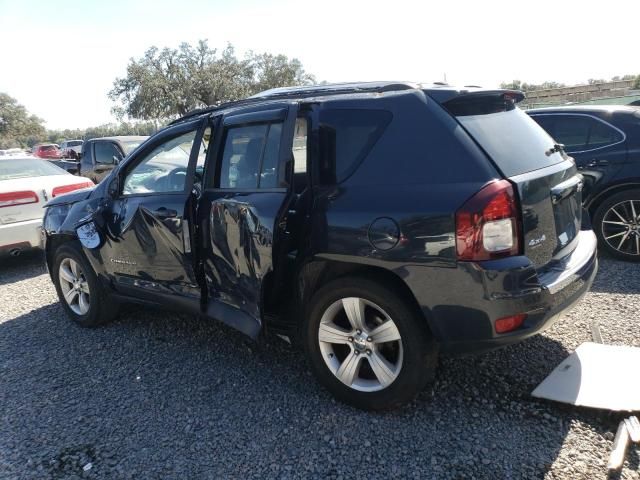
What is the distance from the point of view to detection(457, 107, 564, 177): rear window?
8.48ft

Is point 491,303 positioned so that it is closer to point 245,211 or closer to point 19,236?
point 245,211

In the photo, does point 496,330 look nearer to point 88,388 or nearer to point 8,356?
point 88,388

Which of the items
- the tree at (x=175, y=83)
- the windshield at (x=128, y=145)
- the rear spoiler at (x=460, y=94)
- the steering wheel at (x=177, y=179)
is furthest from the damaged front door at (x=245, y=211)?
the tree at (x=175, y=83)

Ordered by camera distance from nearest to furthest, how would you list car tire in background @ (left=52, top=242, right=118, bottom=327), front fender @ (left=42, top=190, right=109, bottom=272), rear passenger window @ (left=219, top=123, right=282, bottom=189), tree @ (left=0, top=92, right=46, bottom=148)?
1. rear passenger window @ (left=219, top=123, right=282, bottom=189)
2. front fender @ (left=42, top=190, right=109, bottom=272)
3. car tire in background @ (left=52, top=242, right=118, bottom=327)
4. tree @ (left=0, top=92, right=46, bottom=148)

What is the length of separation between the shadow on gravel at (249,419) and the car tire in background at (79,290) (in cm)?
50

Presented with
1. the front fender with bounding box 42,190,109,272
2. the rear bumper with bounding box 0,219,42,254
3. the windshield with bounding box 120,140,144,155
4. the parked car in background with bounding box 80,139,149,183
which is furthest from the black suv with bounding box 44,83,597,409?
the parked car in background with bounding box 80,139,149,183

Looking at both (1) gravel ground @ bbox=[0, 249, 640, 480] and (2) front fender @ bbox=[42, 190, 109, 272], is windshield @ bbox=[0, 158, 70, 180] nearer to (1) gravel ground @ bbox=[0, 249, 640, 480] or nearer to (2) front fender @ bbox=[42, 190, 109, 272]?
(2) front fender @ bbox=[42, 190, 109, 272]

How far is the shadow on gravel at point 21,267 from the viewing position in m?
6.51

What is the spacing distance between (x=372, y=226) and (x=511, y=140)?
94 cm

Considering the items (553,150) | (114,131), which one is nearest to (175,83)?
(114,131)

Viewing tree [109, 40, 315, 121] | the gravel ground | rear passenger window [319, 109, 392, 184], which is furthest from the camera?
tree [109, 40, 315, 121]

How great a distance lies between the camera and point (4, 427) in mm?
3084

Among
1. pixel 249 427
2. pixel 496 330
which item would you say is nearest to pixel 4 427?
pixel 249 427

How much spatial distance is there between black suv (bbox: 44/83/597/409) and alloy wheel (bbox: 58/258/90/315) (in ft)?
3.67
